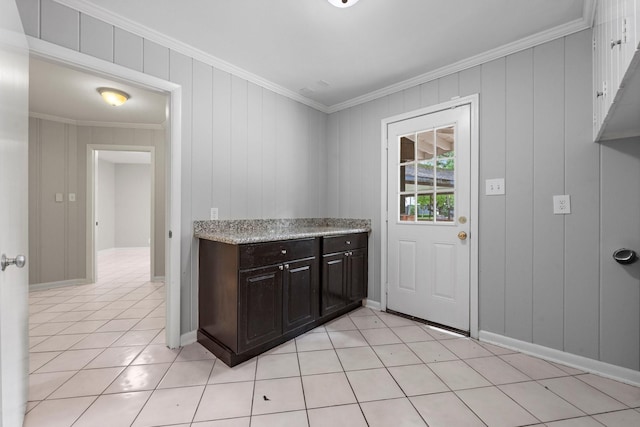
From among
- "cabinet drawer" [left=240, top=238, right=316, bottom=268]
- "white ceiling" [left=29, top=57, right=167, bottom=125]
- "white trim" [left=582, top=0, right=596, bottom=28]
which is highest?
"white ceiling" [left=29, top=57, right=167, bottom=125]

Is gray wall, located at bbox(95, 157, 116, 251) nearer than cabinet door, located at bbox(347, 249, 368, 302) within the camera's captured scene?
No

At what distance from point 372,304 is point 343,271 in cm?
63

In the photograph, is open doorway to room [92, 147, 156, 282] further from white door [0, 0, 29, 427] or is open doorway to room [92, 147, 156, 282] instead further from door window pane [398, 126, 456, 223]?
door window pane [398, 126, 456, 223]

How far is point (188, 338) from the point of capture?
2.25 meters

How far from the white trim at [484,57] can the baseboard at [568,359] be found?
7.47 feet

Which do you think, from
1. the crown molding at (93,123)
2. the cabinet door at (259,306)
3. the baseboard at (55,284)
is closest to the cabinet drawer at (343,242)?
the cabinet door at (259,306)

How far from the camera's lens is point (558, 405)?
1534 mm

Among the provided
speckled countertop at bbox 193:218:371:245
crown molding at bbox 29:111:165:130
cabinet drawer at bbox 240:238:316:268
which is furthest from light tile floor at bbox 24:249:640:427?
crown molding at bbox 29:111:165:130

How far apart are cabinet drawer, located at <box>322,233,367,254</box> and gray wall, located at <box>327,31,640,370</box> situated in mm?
1157

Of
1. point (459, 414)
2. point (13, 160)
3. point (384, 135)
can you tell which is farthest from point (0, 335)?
point (384, 135)

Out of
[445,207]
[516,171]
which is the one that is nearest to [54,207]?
[445,207]

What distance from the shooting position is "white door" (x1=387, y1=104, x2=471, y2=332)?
244 centimetres

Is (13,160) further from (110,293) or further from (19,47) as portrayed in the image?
(110,293)

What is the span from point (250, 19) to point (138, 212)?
7.79 meters
